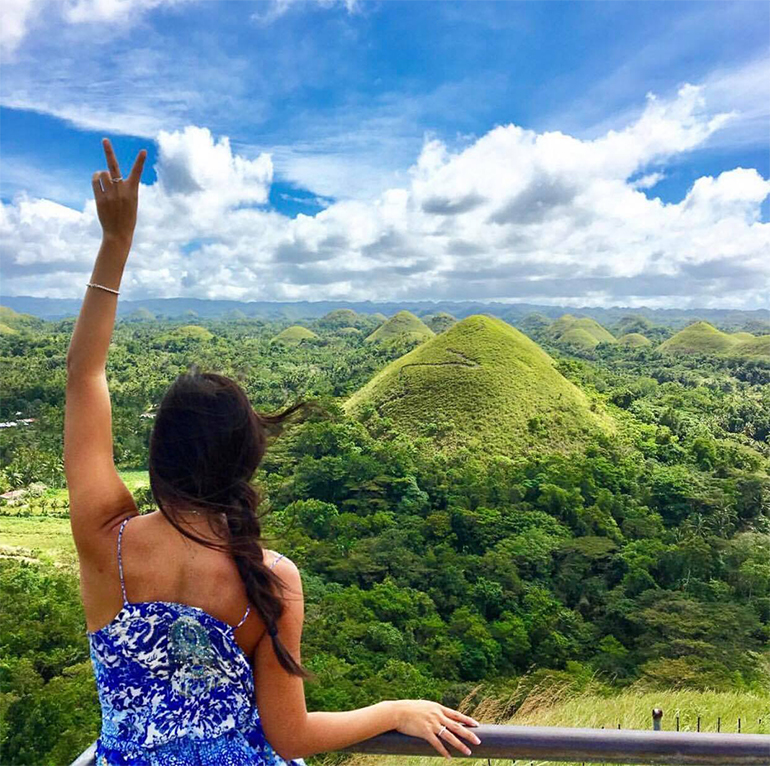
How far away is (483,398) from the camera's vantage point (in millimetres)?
23953

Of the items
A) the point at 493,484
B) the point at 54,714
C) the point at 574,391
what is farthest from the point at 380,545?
the point at 574,391

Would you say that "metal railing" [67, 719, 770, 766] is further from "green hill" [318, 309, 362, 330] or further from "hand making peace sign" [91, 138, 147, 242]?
"green hill" [318, 309, 362, 330]

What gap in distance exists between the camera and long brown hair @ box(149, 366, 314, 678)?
0.73m

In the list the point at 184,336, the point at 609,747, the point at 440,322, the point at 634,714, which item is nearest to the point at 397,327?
the point at 440,322

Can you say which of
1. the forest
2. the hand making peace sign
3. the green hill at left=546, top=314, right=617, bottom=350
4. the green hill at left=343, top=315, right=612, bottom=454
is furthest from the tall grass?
Answer: the green hill at left=546, top=314, right=617, bottom=350

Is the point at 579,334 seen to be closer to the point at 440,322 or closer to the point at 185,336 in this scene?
the point at 440,322

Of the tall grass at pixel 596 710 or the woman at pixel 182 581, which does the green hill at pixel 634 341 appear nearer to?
the tall grass at pixel 596 710

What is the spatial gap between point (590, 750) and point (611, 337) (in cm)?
8674

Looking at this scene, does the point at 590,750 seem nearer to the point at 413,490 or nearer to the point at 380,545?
the point at 380,545

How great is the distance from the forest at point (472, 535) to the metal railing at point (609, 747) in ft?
1.44

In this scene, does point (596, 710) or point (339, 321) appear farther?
point (339, 321)

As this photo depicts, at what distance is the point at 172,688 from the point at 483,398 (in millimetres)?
23562

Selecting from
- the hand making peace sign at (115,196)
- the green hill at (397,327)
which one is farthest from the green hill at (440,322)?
the hand making peace sign at (115,196)

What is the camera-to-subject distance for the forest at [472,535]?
354 inches
